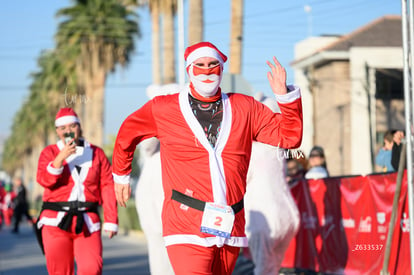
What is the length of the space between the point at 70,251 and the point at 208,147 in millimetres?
2431

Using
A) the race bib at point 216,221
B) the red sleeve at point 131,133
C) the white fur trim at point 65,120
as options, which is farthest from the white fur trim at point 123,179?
the white fur trim at point 65,120

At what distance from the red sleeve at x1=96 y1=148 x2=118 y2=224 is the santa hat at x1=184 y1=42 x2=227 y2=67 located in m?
2.30

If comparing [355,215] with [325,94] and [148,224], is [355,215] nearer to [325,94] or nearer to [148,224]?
[148,224]

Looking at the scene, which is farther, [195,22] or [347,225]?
[195,22]

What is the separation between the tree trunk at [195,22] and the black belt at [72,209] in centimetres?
1299

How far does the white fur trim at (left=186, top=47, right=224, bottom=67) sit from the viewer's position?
17.5 ft

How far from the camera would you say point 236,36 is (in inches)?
797

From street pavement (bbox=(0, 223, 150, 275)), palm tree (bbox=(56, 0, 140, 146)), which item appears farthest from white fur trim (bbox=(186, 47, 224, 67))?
palm tree (bbox=(56, 0, 140, 146))

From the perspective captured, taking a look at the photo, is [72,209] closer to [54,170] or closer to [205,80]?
[54,170]

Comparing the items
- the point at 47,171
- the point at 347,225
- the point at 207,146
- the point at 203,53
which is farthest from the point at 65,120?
the point at 347,225

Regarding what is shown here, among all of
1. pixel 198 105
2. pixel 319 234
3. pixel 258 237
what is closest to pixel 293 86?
pixel 198 105

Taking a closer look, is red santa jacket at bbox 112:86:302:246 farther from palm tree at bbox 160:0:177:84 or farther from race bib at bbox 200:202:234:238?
palm tree at bbox 160:0:177:84

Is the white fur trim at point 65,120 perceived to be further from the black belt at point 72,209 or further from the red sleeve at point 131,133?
the red sleeve at point 131,133

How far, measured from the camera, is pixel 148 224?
846cm
